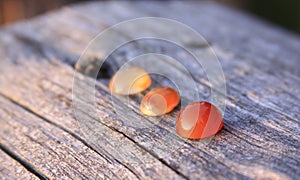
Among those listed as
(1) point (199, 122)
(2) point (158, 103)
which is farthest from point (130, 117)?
(1) point (199, 122)

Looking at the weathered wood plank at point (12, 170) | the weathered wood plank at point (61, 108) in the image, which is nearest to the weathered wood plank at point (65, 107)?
the weathered wood plank at point (61, 108)

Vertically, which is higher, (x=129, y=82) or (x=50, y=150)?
(x=129, y=82)

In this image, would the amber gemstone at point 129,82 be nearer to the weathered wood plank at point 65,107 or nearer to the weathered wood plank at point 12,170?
the weathered wood plank at point 65,107

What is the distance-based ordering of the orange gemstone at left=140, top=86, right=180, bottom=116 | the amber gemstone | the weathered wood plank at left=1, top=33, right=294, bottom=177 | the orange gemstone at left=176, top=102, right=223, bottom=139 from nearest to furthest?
1. the weathered wood plank at left=1, top=33, right=294, bottom=177
2. the orange gemstone at left=176, top=102, right=223, bottom=139
3. the orange gemstone at left=140, top=86, right=180, bottom=116
4. the amber gemstone

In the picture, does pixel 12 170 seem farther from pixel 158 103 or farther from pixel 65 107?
pixel 158 103

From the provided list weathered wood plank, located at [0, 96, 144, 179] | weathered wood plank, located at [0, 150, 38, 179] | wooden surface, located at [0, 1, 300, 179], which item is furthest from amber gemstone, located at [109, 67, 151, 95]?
weathered wood plank, located at [0, 150, 38, 179]

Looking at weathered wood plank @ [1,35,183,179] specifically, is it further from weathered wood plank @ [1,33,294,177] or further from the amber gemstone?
the amber gemstone
